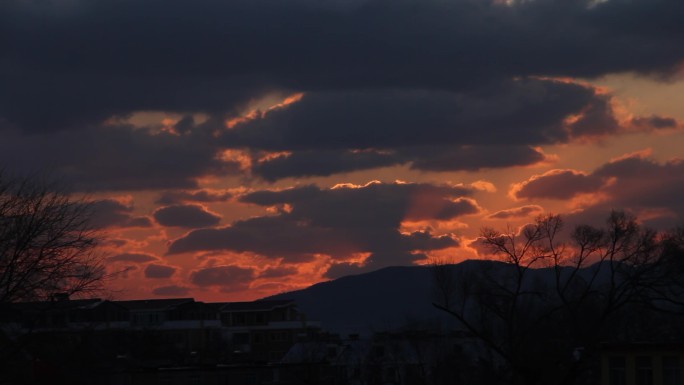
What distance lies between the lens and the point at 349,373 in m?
114

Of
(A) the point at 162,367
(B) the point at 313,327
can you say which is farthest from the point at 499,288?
(B) the point at 313,327

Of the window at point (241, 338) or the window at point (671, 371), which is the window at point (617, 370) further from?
the window at point (241, 338)

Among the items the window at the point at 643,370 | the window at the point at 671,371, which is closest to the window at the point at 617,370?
the window at the point at 643,370

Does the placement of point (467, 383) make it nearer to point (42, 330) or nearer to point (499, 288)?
point (499, 288)

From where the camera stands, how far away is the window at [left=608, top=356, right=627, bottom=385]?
5588cm

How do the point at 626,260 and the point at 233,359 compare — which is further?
the point at 233,359

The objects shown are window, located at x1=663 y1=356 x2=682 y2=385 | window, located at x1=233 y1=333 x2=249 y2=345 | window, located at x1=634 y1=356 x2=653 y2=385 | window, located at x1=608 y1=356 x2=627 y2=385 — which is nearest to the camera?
window, located at x1=663 y1=356 x2=682 y2=385

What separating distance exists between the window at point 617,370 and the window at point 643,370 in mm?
1298

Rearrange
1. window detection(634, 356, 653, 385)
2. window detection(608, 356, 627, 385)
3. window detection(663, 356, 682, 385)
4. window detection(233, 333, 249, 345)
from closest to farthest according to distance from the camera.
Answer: window detection(663, 356, 682, 385) → window detection(634, 356, 653, 385) → window detection(608, 356, 627, 385) → window detection(233, 333, 249, 345)

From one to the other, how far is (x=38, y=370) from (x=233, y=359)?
234 ft

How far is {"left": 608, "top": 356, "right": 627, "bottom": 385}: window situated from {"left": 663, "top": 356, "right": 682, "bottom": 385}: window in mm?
3680

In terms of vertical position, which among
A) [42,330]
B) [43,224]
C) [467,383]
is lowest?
[467,383]

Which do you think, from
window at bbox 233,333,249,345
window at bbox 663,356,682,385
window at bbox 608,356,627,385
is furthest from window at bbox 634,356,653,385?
window at bbox 233,333,249,345

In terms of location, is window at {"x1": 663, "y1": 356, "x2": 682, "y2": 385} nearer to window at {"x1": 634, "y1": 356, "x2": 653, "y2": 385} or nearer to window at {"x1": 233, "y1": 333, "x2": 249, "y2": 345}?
window at {"x1": 634, "y1": 356, "x2": 653, "y2": 385}
